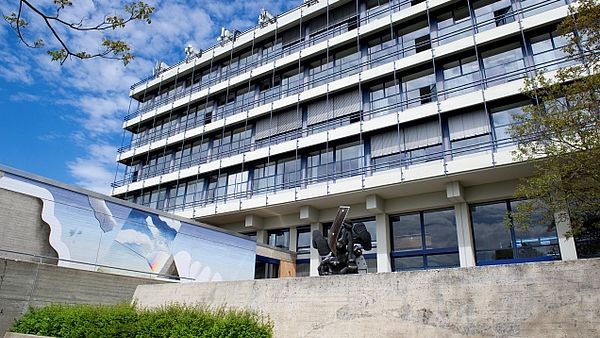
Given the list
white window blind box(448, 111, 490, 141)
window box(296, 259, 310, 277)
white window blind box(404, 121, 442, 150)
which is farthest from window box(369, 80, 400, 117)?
window box(296, 259, 310, 277)

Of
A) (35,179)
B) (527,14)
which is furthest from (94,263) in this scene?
(527,14)

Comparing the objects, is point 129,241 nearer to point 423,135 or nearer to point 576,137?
point 423,135

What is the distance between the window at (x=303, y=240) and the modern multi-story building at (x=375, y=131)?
0.09m

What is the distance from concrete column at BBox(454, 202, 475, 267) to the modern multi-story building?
66 millimetres

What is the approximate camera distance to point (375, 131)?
847 inches

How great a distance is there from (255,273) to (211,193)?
7.40 m

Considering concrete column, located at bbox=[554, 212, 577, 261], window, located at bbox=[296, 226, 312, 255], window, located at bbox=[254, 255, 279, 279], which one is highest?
window, located at bbox=[296, 226, 312, 255]

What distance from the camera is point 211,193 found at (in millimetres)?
27375

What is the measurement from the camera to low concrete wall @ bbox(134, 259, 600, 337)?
728 cm

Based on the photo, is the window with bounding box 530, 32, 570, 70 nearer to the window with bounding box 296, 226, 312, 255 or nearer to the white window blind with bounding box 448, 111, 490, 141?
the white window blind with bounding box 448, 111, 490, 141

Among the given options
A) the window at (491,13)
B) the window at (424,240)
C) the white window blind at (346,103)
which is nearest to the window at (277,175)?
the white window blind at (346,103)

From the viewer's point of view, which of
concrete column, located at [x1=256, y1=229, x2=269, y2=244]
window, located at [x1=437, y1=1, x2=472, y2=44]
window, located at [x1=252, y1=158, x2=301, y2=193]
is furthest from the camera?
concrete column, located at [x1=256, y1=229, x2=269, y2=244]

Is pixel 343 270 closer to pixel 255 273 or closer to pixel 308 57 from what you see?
pixel 255 273

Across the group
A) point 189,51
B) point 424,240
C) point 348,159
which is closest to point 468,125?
point 424,240
